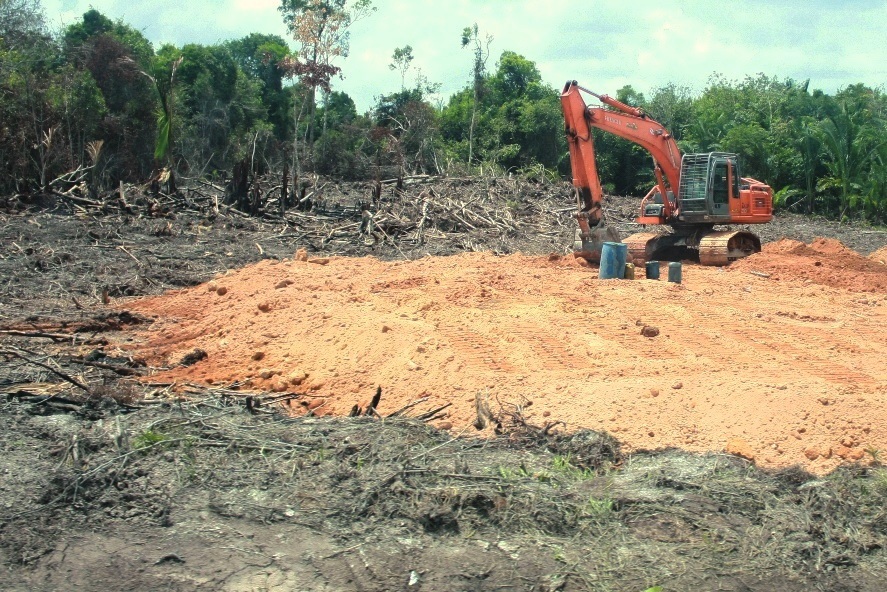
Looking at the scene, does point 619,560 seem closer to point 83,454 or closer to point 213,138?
point 83,454

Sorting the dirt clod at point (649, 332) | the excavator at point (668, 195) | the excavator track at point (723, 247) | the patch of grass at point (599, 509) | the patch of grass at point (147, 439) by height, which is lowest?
the patch of grass at point (599, 509)

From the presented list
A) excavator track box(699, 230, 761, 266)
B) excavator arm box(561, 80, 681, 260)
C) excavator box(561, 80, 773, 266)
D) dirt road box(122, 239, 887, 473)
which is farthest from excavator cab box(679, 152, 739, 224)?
dirt road box(122, 239, 887, 473)

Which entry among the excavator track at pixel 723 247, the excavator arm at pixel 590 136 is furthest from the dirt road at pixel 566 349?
the excavator track at pixel 723 247

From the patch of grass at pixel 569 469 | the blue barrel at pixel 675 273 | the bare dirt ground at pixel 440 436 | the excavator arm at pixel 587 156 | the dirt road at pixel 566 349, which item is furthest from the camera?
the excavator arm at pixel 587 156

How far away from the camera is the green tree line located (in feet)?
80.5

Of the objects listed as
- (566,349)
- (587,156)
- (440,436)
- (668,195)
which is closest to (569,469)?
(440,436)

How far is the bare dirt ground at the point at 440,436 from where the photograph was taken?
4805 mm

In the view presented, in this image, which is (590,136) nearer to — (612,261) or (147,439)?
(612,261)

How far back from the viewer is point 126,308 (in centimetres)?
1305

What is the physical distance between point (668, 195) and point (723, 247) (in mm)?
1552

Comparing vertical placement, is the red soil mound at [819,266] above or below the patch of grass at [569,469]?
above

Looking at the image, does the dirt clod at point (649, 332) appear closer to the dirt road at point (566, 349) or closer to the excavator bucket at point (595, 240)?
the dirt road at point (566, 349)

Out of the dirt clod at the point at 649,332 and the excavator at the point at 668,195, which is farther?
the excavator at the point at 668,195

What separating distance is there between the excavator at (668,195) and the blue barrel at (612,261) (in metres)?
1.67
